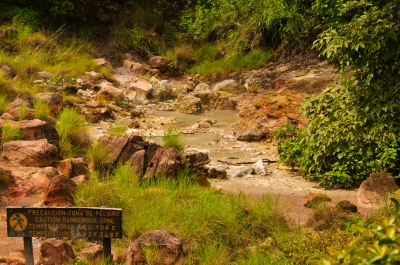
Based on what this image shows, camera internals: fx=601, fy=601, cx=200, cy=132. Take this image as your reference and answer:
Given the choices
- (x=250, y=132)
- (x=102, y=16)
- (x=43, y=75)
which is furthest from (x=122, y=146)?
(x=102, y=16)

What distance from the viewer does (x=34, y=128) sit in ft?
26.6

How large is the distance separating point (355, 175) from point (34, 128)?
4.26 m

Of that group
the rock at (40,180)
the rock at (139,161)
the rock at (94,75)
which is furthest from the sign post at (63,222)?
the rock at (94,75)

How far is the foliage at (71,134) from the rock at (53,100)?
49.7 inches

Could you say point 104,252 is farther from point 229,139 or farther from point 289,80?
point 289,80

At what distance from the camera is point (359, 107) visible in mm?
6832

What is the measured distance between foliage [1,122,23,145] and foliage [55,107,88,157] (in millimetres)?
577

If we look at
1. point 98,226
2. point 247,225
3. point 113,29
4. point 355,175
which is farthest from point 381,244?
point 113,29

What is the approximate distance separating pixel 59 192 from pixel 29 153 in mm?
1719

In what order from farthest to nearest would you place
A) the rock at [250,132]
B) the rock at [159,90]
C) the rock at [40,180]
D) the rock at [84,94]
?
the rock at [159,90], the rock at [84,94], the rock at [250,132], the rock at [40,180]

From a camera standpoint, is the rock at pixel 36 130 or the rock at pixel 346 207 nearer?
the rock at pixel 346 207

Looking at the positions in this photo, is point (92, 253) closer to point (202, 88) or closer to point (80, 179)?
point (80, 179)

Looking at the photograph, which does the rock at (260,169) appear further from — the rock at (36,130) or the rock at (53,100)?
the rock at (53,100)

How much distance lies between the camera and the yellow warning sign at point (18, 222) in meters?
4.52
